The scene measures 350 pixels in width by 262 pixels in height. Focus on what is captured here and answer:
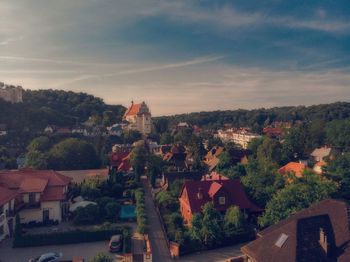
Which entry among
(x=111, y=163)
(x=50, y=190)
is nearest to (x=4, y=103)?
(x=111, y=163)

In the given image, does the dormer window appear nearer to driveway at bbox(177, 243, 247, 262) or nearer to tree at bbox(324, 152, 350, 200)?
driveway at bbox(177, 243, 247, 262)

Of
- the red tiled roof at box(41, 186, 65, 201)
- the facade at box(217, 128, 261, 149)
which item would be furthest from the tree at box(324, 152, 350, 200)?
the facade at box(217, 128, 261, 149)

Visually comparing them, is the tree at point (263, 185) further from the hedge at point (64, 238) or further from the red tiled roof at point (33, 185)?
the red tiled roof at point (33, 185)

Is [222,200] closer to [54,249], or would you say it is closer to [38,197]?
[54,249]

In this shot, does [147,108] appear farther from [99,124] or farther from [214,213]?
[214,213]

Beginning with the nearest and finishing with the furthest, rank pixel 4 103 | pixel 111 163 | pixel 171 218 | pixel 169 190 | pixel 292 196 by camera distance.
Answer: pixel 292 196 → pixel 171 218 → pixel 169 190 → pixel 111 163 → pixel 4 103

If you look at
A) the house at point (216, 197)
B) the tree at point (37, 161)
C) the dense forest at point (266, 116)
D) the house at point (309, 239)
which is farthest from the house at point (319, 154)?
the dense forest at point (266, 116)
